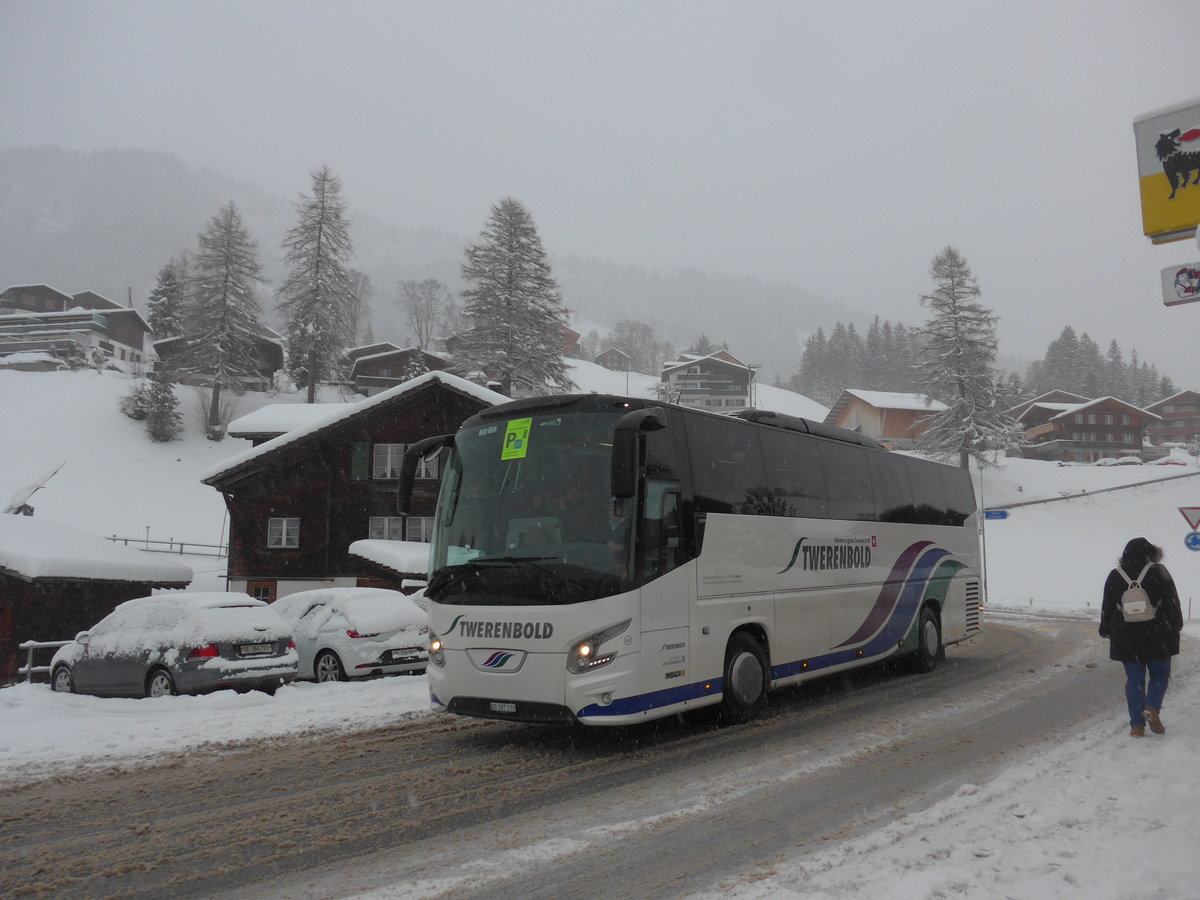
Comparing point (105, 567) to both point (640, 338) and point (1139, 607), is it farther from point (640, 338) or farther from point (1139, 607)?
point (640, 338)

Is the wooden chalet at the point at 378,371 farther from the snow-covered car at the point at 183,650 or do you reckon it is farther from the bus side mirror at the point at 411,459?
the bus side mirror at the point at 411,459

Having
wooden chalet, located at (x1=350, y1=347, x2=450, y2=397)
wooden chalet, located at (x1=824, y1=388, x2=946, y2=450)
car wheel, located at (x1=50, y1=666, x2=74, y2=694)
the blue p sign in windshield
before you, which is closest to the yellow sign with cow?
the blue p sign in windshield

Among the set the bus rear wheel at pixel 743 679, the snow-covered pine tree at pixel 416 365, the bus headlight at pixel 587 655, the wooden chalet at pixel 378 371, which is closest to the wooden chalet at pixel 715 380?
the wooden chalet at pixel 378 371

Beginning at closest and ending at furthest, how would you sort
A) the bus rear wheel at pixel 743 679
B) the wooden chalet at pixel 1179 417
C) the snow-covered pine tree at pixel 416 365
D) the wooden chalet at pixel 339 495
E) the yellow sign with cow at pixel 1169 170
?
the yellow sign with cow at pixel 1169 170 < the bus rear wheel at pixel 743 679 < the wooden chalet at pixel 339 495 < the snow-covered pine tree at pixel 416 365 < the wooden chalet at pixel 1179 417

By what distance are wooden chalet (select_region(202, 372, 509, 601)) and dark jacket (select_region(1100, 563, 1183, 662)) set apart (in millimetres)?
24078

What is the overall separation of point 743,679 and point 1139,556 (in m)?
4.16

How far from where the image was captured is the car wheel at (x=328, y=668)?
1313cm

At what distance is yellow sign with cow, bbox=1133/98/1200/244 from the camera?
711 cm

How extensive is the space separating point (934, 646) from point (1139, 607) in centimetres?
647

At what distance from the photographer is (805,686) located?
12.4 m

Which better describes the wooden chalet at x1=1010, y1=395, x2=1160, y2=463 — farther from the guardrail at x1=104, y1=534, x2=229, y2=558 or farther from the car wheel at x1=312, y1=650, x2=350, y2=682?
the car wheel at x1=312, y1=650, x2=350, y2=682

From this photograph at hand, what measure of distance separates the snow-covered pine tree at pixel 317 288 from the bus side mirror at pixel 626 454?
5315cm

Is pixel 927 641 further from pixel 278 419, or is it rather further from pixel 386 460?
pixel 278 419

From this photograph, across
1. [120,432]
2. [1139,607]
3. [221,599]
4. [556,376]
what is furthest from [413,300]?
[1139,607]
